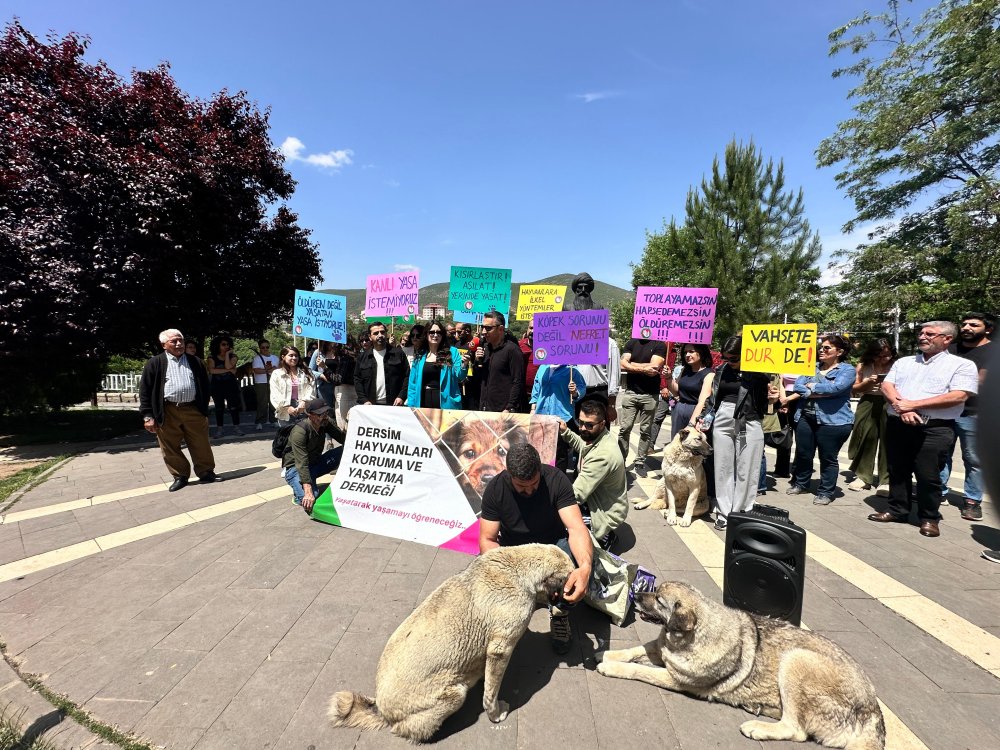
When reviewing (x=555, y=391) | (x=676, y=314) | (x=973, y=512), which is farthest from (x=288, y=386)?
(x=973, y=512)

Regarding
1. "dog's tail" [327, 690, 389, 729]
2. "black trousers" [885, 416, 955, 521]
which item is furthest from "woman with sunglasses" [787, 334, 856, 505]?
"dog's tail" [327, 690, 389, 729]

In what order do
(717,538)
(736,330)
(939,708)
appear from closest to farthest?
(939,708) < (717,538) < (736,330)

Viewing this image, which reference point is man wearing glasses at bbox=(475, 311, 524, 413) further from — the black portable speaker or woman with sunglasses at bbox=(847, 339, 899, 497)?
woman with sunglasses at bbox=(847, 339, 899, 497)

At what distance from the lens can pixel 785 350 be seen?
455 centimetres

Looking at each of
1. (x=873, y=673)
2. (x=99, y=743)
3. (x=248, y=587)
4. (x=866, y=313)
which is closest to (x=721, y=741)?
(x=873, y=673)

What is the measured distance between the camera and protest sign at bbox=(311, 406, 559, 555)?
4.11 m

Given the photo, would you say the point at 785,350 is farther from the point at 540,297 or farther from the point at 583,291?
the point at 540,297

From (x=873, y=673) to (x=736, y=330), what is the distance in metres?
27.4

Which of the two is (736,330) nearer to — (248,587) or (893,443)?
(893,443)

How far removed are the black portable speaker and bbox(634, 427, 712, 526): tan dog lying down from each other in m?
1.73

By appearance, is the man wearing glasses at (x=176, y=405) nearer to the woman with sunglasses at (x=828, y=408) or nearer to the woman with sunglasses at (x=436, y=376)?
the woman with sunglasses at (x=436, y=376)

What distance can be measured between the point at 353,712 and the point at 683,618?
1.70 m

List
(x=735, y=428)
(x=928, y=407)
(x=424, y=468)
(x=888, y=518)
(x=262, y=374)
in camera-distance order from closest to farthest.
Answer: (x=928, y=407) < (x=424, y=468) < (x=735, y=428) < (x=888, y=518) < (x=262, y=374)

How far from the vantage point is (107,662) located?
8.58ft
